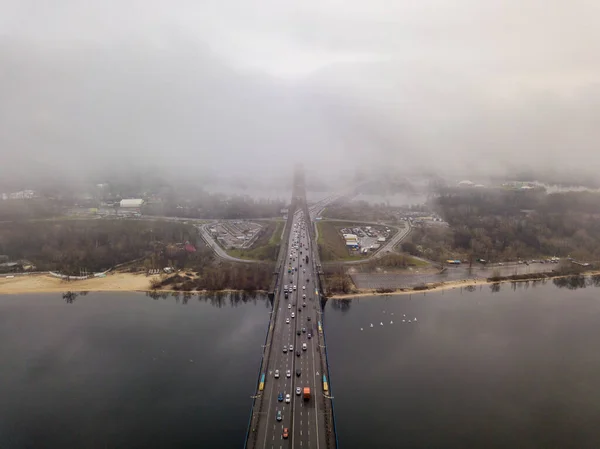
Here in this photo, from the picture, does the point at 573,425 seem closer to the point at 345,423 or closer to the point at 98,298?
the point at 345,423

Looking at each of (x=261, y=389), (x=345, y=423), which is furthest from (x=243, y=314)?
(x=345, y=423)

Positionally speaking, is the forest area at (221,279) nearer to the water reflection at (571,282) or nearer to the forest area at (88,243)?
the forest area at (88,243)

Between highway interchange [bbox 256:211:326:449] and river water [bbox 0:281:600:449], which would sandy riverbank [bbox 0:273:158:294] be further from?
highway interchange [bbox 256:211:326:449]

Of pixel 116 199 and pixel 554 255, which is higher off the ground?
pixel 116 199

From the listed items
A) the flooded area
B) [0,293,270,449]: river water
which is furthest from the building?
the flooded area

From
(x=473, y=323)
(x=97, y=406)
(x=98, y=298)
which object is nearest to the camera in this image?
(x=97, y=406)

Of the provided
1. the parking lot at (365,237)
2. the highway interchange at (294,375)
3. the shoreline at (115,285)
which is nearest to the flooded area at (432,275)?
the shoreline at (115,285)

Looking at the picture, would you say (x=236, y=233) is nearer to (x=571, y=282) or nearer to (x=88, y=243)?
(x=88, y=243)

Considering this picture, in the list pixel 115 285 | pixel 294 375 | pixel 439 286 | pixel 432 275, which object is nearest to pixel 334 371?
pixel 294 375
